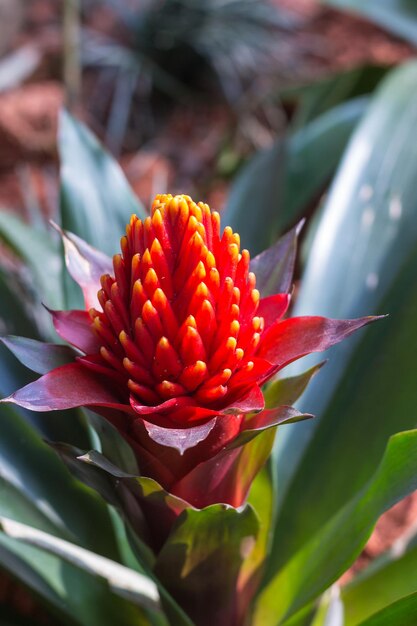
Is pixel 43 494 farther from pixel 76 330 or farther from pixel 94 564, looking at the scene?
pixel 76 330

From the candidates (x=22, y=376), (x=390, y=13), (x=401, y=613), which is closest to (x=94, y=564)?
(x=22, y=376)

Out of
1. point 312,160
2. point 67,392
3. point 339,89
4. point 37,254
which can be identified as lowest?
point 67,392

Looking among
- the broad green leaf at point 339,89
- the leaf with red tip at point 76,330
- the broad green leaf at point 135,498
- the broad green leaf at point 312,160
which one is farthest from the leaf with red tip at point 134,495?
the broad green leaf at point 339,89

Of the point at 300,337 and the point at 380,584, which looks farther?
the point at 380,584

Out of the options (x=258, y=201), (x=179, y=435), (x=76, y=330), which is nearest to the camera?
(x=179, y=435)

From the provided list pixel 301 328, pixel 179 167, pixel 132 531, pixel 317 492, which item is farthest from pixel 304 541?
pixel 179 167

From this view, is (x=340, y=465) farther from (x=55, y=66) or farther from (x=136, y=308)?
(x=55, y=66)
